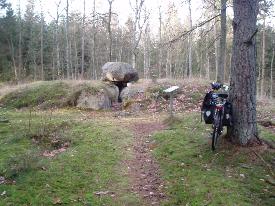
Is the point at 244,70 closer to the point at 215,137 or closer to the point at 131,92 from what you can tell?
the point at 215,137

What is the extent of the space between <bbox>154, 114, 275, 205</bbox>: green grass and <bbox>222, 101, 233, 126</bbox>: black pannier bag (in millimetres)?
567

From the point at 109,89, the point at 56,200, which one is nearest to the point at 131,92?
the point at 109,89

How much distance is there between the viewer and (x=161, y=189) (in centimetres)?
654

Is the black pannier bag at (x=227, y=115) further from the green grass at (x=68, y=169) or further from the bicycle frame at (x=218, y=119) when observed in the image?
the green grass at (x=68, y=169)

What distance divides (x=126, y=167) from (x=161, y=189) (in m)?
1.41

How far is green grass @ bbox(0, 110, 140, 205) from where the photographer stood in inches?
240

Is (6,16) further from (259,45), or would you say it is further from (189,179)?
(189,179)

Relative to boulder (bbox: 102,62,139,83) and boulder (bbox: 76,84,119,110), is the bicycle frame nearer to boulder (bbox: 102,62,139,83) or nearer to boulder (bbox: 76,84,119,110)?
boulder (bbox: 76,84,119,110)

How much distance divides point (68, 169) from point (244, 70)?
4.19 meters

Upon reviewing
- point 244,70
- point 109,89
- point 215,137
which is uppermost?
point 244,70

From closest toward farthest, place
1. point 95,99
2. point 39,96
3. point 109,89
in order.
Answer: point 95,99
point 39,96
point 109,89

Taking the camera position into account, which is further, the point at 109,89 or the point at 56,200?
the point at 109,89

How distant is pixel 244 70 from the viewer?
7.45 metres

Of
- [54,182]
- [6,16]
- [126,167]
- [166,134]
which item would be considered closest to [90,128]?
[166,134]
